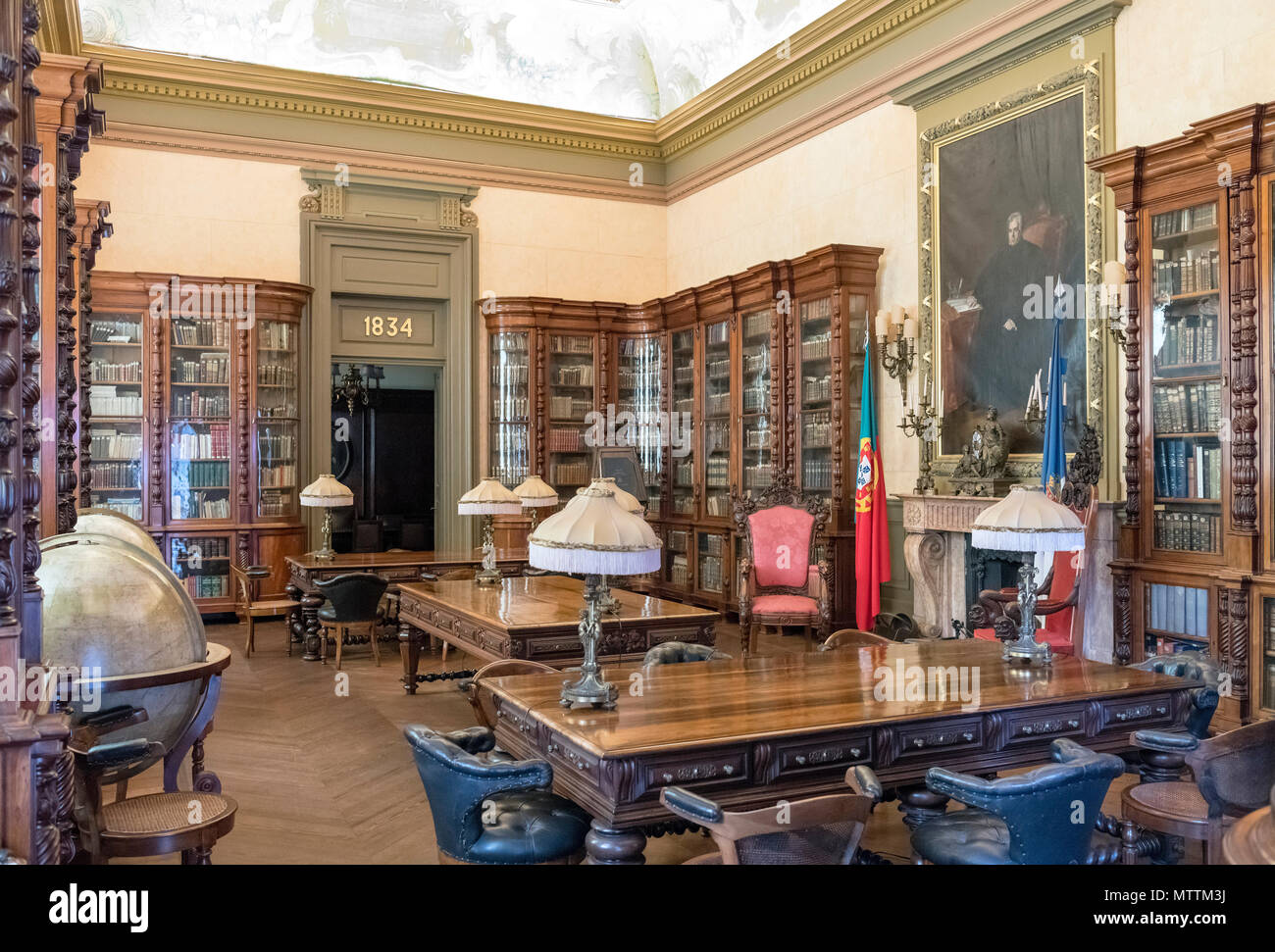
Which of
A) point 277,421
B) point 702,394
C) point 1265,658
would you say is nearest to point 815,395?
point 702,394

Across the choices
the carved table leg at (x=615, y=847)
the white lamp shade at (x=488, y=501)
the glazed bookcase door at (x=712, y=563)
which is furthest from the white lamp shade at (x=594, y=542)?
the glazed bookcase door at (x=712, y=563)

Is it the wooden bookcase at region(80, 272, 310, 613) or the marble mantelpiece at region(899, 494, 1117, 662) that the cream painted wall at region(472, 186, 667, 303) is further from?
the marble mantelpiece at region(899, 494, 1117, 662)

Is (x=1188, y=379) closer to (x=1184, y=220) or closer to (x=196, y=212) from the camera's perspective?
(x=1184, y=220)

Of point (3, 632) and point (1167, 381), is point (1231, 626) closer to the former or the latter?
Result: point (1167, 381)

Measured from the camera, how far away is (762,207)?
10914mm

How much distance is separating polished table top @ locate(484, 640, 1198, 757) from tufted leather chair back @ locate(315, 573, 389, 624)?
3934 mm

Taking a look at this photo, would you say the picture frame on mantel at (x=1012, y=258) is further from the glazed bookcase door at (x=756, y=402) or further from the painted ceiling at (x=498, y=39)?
the painted ceiling at (x=498, y=39)

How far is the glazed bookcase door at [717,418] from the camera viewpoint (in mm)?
10742

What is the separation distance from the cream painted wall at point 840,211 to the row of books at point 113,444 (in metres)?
6.21

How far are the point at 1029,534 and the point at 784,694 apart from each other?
1.34m

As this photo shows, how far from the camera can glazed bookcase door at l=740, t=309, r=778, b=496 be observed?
32.6 feet

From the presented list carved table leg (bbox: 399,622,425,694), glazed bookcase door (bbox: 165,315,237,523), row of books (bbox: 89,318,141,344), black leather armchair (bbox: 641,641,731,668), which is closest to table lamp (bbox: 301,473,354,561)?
carved table leg (bbox: 399,622,425,694)

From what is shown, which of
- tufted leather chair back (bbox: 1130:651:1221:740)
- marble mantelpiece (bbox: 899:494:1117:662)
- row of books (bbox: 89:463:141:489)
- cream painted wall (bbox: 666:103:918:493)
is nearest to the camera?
tufted leather chair back (bbox: 1130:651:1221:740)

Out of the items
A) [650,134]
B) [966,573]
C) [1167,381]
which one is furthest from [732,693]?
[650,134]
